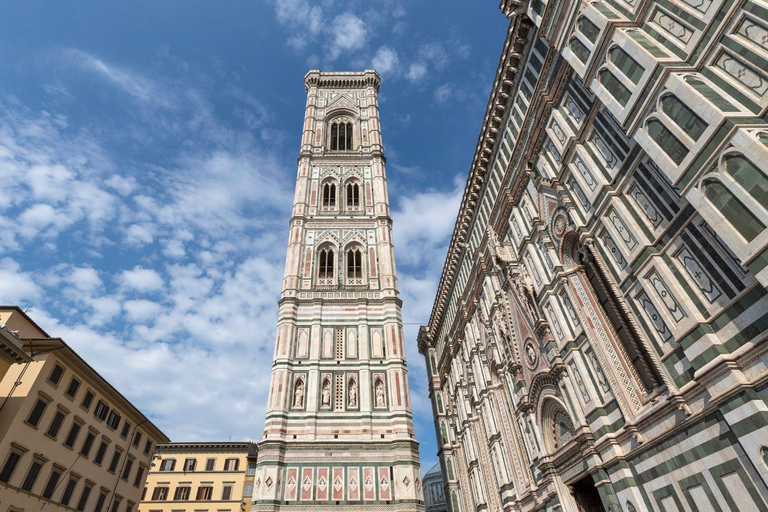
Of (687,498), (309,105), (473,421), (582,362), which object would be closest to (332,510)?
(473,421)

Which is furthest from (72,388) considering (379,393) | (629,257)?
(629,257)

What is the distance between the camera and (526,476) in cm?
1404

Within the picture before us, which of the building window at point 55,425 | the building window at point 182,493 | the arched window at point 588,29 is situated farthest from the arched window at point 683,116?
the building window at point 182,493

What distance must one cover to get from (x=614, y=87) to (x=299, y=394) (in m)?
19.9

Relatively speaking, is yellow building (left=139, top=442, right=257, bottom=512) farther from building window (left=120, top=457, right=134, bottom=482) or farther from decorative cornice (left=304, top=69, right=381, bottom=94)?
decorative cornice (left=304, top=69, right=381, bottom=94)

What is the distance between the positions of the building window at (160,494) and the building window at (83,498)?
1985 cm

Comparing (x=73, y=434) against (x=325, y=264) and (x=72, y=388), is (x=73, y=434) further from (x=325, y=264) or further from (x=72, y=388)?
(x=325, y=264)

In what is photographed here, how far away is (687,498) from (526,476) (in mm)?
6816

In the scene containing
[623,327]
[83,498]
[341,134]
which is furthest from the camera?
[341,134]

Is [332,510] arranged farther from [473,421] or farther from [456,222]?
[456,222]

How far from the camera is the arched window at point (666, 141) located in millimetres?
7355

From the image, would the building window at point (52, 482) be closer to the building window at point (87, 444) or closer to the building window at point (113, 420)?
the building window at point (87, 444)

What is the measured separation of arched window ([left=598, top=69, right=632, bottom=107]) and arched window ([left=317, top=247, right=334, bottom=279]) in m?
21.9

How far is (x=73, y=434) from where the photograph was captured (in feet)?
73.3
